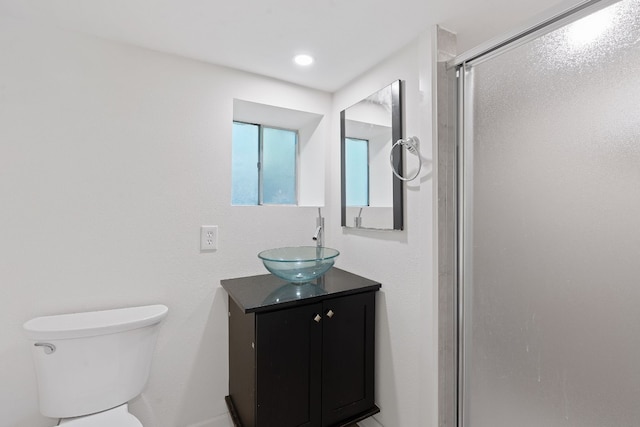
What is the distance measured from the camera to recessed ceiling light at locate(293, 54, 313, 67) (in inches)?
61.3

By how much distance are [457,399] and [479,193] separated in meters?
0.91

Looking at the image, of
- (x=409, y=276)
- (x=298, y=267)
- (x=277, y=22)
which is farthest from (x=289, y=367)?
(x=277, y=22)

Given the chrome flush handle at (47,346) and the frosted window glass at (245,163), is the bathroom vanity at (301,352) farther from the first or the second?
the chrome flush handle at (47,346)

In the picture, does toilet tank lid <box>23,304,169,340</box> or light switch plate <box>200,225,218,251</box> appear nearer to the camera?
toilet tank lid <box>23,304,169,340</box>

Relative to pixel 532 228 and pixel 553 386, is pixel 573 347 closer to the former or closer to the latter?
pixel 553 386

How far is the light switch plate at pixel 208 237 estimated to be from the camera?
63.7 inches

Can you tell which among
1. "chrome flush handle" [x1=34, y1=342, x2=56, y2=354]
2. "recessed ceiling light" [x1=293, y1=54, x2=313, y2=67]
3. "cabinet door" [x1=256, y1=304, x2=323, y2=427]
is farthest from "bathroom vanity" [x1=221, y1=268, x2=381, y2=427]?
"recessed ceiling light" [x1=293, y1=54, x2=313, y2=67]

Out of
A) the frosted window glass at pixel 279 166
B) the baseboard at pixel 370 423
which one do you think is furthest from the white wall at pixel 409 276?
the frosted window glass at pixel 279 166

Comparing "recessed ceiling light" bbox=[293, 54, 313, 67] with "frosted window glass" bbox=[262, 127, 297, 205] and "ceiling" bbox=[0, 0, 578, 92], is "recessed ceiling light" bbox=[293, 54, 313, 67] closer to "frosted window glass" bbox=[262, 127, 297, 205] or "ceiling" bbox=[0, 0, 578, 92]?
"ceiling" bbox=[0, 0, 578, 92]

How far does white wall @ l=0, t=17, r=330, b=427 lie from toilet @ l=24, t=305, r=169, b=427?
0.18 m

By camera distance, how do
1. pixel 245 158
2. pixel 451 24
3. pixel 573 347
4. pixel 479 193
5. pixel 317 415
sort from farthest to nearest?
pixel 245 158 → pixel 317 415 → pixel 451 24 → pixel 479 193 → pixel 573 347

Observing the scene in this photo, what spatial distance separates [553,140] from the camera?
3.12 feet

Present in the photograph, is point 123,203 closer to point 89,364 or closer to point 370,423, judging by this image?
point 89,364

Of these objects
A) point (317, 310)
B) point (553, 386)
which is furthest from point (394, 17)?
point (553, 386)
